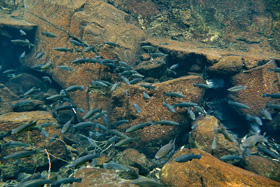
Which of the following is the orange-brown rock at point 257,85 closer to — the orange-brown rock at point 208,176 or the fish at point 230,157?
the fish at point 230,157

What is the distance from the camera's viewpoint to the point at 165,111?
5.08 m

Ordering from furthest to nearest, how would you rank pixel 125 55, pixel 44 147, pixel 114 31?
pixel 114 31, pixel 125 55, pixel 44 147

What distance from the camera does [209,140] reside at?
14.3 feet

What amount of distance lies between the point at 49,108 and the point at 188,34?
365 inches

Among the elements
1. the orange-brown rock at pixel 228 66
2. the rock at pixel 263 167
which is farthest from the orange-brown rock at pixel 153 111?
the rock at pixel 263 167

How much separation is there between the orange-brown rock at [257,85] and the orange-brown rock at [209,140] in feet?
7.82

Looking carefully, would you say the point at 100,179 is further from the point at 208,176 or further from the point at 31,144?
the point at 31,144

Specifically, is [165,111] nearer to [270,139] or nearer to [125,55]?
[125,55]

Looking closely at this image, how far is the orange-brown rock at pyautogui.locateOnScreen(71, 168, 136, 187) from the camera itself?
3.15 metres

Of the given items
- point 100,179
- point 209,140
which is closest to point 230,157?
point 209,140

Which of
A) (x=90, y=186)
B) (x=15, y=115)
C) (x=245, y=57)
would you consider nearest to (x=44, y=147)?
(x=15, y=115)

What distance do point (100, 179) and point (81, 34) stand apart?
6.17m

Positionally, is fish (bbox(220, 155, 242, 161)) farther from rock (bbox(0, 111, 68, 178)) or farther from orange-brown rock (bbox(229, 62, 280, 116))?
rock (bbox(0, 111, 68, 178))

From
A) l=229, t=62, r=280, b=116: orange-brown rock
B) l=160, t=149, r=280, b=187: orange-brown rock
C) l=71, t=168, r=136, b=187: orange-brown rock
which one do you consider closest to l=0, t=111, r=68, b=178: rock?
l=71, t=168, r=136, b=187: orange-brown rock
